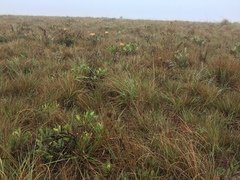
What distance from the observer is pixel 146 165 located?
1.67m

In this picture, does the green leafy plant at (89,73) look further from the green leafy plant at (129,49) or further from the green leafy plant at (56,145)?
the green leafy plant at (129,49)

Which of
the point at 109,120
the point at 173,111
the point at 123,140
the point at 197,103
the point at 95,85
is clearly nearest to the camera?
the point at 123,140

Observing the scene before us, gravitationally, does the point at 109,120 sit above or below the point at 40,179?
above

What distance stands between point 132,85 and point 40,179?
1.64 metres

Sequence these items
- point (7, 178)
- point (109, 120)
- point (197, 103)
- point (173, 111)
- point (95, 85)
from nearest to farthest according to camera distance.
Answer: point (7, 178), point (109, 120), point (173, 111), point (197, 103), point (95, 85)

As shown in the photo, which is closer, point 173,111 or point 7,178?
point 7,178

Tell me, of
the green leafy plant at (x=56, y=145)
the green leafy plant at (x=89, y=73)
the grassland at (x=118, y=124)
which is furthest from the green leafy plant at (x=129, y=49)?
the green leafy plant at (x=56, y=145)

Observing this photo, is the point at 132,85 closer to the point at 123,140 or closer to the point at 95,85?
the point at 95,85

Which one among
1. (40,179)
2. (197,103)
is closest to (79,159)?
(40,179)

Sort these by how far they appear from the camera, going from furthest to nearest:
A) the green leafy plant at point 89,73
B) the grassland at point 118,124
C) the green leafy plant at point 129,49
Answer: the green leafy plant at point 129,49 < the green leafy plant at point 89,73 < the grassland at point 118,124

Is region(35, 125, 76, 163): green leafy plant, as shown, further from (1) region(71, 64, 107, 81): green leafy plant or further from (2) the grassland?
(1) region(71, 64, 107, 81): green leafy plant

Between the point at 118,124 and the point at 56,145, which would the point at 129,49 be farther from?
the point at 56,145

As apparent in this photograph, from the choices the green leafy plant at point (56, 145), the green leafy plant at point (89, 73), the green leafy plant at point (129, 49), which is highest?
the green leafy plant at point (129, 49)

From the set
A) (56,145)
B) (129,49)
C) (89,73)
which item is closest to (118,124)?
(56,145)
